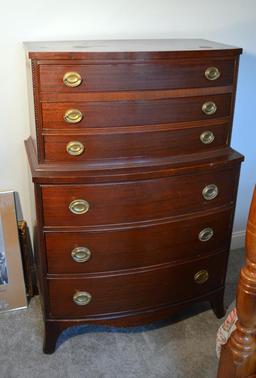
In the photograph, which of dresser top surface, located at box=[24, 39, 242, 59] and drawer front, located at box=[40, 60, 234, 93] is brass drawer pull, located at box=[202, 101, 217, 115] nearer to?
drawer front, located at box=[40, 60, 234, 93]

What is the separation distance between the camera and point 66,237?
1520 mm

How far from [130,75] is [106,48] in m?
0.16

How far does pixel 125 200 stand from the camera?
1.50 m

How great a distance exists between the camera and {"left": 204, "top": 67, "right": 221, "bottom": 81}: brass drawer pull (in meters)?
1.48

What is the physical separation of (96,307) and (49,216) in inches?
17.4

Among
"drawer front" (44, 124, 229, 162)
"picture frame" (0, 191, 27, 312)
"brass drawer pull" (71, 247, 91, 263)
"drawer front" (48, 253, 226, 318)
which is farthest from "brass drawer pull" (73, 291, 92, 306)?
"drawer front" (44, 124, 229, 162)

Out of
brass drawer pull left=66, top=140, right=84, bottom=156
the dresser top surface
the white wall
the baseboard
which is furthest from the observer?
the baseboard

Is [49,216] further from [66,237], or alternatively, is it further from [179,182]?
[179,182]

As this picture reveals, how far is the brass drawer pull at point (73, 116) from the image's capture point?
137 cm

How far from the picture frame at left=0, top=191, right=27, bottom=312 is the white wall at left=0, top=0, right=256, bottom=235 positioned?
115 mm

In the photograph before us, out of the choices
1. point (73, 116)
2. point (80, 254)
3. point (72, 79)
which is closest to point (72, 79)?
point (72, 79)

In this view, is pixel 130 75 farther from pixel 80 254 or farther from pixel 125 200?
pixel 80 254

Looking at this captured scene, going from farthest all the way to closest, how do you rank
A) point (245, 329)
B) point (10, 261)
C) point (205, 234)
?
1. point (10, 261)
2. point (205, 234)
3. point (245, 329)

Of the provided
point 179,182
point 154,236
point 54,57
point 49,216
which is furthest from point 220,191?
point 54,57
